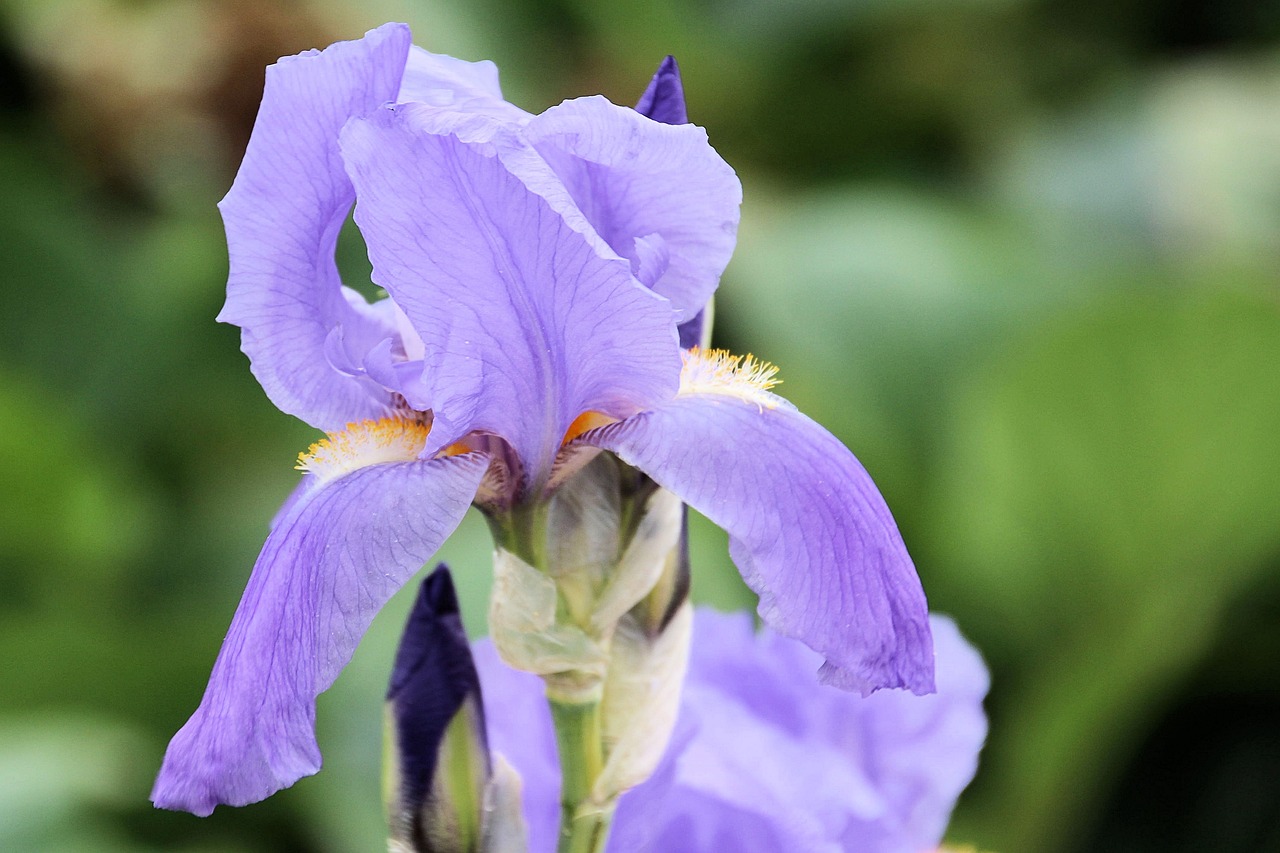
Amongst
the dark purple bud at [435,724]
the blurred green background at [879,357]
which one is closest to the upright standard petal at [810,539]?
the dark purple bud at [435,724]

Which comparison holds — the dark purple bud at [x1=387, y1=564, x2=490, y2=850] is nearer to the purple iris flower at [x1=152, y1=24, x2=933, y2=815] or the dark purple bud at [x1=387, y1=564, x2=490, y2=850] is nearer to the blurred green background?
the purple iris flower at [x1=152, y1=24, x2=933, y2=815]

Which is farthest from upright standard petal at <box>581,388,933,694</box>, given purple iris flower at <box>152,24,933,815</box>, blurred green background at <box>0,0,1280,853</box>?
blurred green background at <box>0,0,1280,853</box>

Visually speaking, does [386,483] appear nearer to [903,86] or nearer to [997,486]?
[997,486]

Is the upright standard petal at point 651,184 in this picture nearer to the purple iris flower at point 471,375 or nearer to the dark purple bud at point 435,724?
the purple iris flower at point 471,375

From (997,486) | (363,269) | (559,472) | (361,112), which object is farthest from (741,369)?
(363,269)

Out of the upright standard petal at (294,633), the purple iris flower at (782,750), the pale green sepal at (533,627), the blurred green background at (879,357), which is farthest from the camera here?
the blurred green background at (879,357)

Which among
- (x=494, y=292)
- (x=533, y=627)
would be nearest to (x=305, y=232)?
(x=494, y=292)
